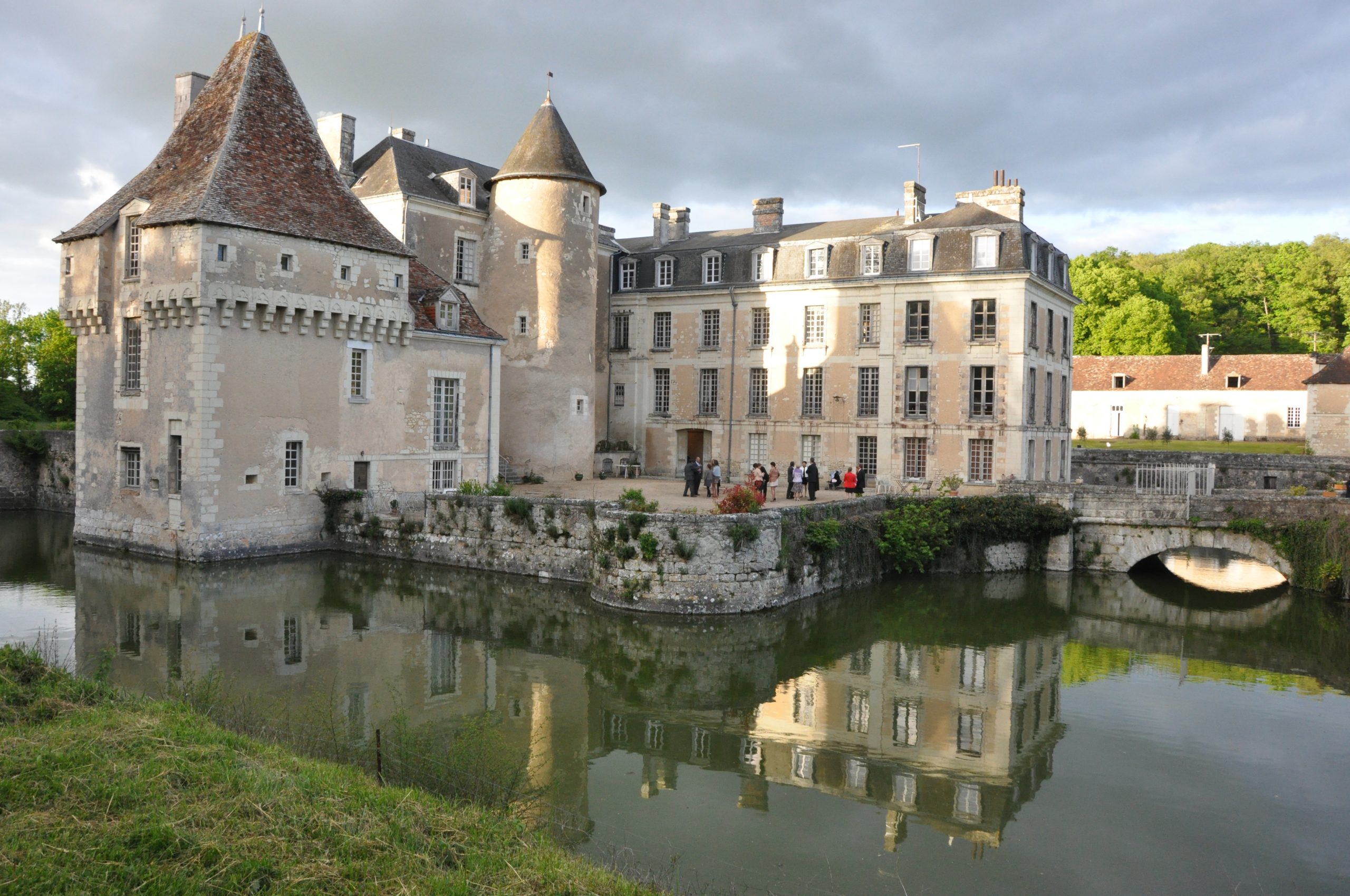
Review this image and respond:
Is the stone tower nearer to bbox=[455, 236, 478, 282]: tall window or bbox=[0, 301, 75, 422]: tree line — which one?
bbox=[455, 236, 478, 282]: tall window

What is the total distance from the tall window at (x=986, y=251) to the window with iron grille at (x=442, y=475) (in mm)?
14282

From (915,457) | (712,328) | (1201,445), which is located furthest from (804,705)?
(1201,445)

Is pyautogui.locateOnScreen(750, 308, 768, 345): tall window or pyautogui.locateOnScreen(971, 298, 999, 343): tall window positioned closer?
pyautogui.locateOnScreen(971, 298, 999, 343): tall window

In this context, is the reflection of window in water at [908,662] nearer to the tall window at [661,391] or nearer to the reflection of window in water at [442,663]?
the reflection of window in water at [442,663]

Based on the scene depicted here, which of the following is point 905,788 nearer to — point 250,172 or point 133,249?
point 250,172

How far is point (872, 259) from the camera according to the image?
26766 mm

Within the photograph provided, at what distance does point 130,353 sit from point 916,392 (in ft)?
61.5

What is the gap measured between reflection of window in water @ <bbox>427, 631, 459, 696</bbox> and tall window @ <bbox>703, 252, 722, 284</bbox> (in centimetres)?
1775

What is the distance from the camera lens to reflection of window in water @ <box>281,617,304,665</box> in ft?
40.5

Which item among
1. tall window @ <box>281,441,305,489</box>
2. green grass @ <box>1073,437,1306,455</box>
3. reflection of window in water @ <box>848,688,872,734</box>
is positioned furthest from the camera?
green grass @ <box>1073,437,1306,455</box>

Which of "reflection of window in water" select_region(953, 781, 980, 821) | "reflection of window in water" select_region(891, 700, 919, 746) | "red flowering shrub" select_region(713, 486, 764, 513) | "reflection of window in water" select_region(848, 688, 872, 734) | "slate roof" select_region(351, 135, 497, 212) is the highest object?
"slate roof" select_region(351, 135, 497, 212)

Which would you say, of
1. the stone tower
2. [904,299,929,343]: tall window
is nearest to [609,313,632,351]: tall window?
the stone tower

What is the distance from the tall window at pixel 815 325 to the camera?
27719 mm

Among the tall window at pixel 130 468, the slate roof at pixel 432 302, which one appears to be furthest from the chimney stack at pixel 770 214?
the tall window at pixel 130 468
